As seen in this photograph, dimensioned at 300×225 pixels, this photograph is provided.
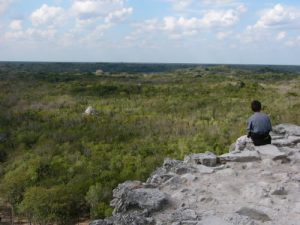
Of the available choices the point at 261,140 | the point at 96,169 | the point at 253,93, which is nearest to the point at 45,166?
the point at 96,169

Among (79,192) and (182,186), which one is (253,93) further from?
(182,186)

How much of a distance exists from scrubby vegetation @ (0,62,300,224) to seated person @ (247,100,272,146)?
6.70m

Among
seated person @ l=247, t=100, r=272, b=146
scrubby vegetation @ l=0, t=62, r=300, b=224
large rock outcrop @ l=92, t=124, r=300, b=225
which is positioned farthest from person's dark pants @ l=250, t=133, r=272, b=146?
scrubby vegetation @ l=0, t=62, r=300, b=224

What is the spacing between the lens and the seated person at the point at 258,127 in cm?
953

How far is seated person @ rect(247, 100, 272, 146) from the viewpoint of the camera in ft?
31.3

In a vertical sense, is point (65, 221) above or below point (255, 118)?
below

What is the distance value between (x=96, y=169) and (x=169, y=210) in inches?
514

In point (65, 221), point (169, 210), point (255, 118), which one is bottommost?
point (65, 221)

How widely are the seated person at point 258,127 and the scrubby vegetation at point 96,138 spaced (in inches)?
264

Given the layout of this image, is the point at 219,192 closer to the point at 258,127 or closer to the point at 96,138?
the point at 258,127

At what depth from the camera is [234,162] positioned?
889 centimetres

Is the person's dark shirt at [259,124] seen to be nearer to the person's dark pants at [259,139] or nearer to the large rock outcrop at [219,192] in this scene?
the person's dark pants at [259,139]

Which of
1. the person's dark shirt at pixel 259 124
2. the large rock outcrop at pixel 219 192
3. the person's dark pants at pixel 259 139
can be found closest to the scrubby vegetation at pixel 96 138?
the person's dark pants at pixel 259 139

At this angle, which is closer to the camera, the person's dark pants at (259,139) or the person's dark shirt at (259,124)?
the person's dark shirt at (259,124)
